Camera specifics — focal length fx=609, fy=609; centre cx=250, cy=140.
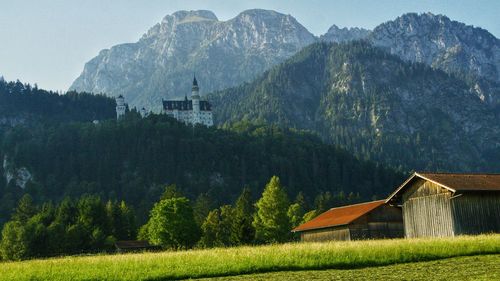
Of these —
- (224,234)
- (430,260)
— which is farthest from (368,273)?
(224,234)

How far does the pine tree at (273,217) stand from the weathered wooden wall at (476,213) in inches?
1638

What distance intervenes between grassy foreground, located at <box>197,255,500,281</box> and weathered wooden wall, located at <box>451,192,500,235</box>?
1582 centimetres

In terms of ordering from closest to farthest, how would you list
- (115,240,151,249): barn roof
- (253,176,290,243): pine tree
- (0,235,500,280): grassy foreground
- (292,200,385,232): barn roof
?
(0,235,500,280): grassy foreground, (292,200,385,232): barn roof, (253,176,290,243): pine tree, (115,240,151,249): barn roof

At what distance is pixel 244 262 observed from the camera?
32938 millimetres

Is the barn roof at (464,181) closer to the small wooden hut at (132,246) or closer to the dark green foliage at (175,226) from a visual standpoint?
the dark green foliage at (175,226)

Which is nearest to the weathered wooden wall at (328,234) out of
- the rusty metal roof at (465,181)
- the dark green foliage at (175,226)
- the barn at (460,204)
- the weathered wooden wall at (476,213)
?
the barn at (460,204)

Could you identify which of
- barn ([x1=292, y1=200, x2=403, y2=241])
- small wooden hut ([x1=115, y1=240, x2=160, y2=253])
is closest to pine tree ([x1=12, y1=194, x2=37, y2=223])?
small wooden hut ([x1=115, y1=240, x2=160, y2=253])

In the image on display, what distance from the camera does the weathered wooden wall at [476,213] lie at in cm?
4847

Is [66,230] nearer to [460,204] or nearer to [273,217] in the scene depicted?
[273,217]

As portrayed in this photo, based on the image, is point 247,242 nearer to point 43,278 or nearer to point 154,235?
point 154,235

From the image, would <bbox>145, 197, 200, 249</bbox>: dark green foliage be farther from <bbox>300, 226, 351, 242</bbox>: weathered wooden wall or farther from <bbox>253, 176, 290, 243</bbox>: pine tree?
<bbox>300, 226, 351, 242</bbox>: weathered wooden wall

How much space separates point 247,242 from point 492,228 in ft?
127

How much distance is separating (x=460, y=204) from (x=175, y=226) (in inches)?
1749

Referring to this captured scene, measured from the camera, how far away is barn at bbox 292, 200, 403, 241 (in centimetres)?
6341
